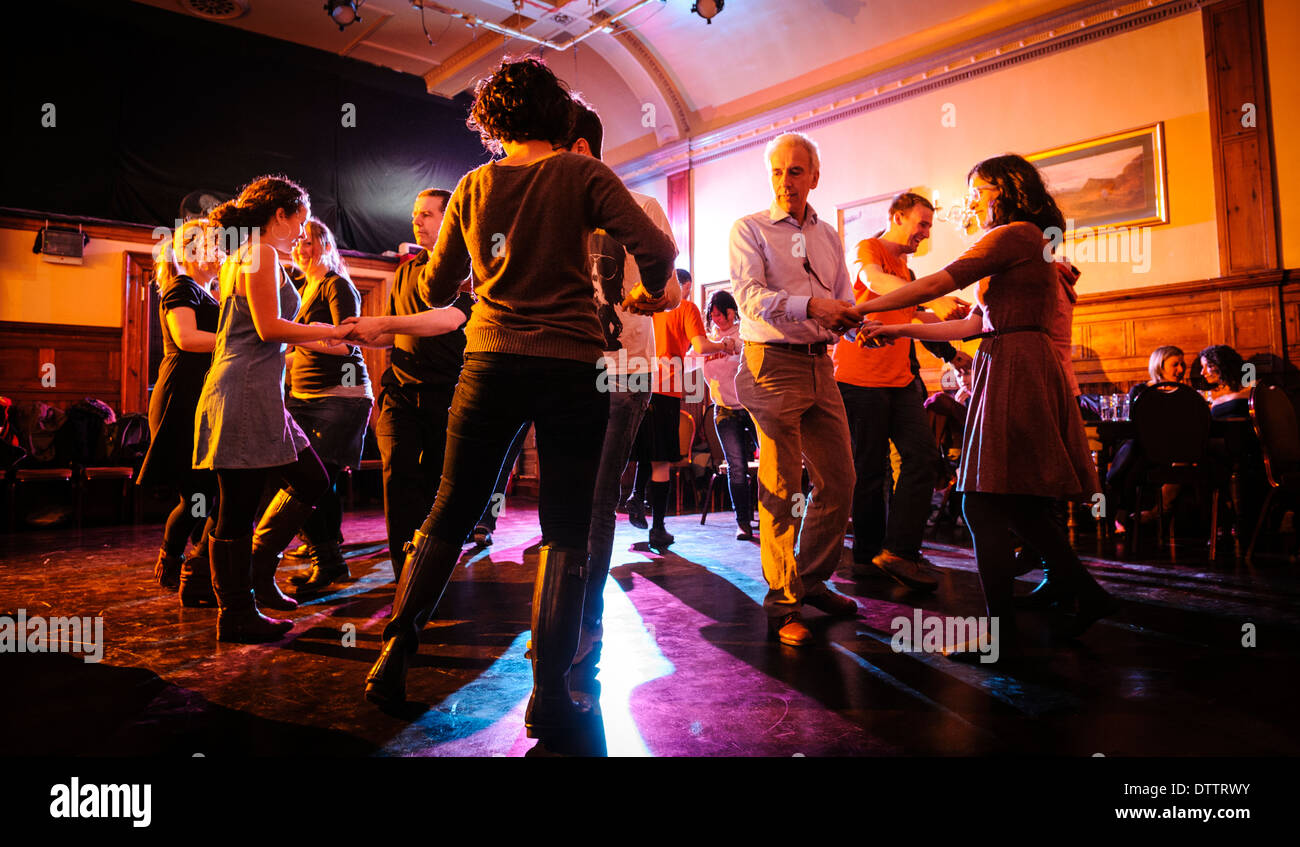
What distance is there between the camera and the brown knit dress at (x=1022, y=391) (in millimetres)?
2031

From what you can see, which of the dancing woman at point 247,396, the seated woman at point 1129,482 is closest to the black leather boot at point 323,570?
the dancing woman at point 247,396

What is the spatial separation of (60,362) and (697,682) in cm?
836

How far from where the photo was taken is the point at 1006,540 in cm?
210

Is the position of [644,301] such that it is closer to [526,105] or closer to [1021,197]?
[526,105]

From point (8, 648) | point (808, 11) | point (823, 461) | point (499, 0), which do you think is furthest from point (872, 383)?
point (499, 0)

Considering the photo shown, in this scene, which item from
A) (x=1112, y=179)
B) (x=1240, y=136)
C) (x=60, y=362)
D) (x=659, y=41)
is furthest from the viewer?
(x=659, y=41)

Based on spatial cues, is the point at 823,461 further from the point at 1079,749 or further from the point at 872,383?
the point at 1079,749

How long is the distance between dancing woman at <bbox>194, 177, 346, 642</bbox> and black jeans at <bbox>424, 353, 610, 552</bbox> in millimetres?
959

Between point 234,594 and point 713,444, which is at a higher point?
point 713,444

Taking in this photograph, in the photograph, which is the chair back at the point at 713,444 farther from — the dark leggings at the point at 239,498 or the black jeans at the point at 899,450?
the dark leggings at the point at 239,498

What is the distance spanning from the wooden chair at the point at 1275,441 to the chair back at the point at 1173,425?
0.99 ft

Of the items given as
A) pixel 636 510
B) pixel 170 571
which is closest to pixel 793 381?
pixel 170 571

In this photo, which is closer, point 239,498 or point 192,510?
point 239,498
